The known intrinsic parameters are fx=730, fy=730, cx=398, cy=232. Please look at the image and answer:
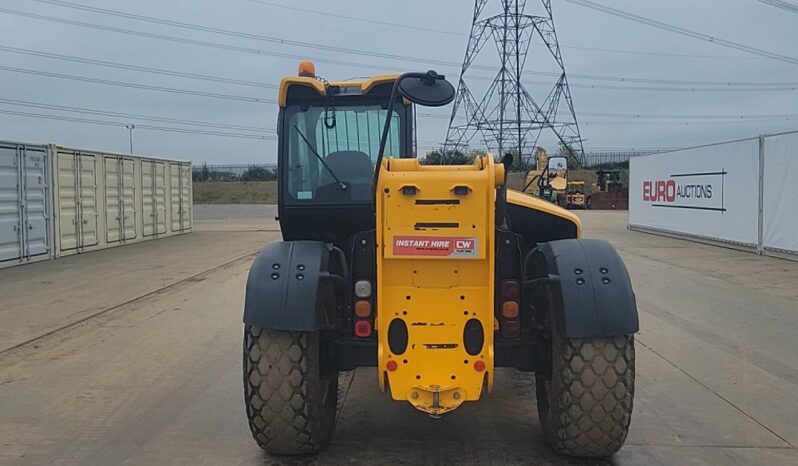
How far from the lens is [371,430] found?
15.9 feet

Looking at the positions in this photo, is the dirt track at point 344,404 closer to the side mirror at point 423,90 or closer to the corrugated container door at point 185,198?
the side mirror at point 423,90

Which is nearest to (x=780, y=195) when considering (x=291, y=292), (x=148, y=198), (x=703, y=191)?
(x=703, y=191)

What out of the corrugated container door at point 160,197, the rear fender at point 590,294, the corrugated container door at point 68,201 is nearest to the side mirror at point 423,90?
the rear fender at point 590,294

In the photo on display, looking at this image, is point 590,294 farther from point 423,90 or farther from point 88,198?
point 88,198

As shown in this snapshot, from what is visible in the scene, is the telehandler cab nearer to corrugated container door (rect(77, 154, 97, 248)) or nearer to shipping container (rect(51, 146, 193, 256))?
shipping container (rect(51, 146, 193, 256))

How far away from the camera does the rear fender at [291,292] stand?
392 cm

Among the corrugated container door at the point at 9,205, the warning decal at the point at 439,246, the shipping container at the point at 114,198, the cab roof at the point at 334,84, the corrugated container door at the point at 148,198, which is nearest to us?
the warning decal at the point at 439,246

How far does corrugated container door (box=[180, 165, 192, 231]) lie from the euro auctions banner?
51.6ft

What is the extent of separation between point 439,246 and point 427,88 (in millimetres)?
865

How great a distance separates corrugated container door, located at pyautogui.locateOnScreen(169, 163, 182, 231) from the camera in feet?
78.9

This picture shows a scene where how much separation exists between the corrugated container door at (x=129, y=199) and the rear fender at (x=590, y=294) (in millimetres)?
18330

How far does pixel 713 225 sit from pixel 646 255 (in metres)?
3.61

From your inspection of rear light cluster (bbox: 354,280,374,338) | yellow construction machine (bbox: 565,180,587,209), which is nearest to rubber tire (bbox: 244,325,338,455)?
rear light cluster (bbox: 354,280,374,338)

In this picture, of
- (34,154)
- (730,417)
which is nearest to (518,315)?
(730,417)
